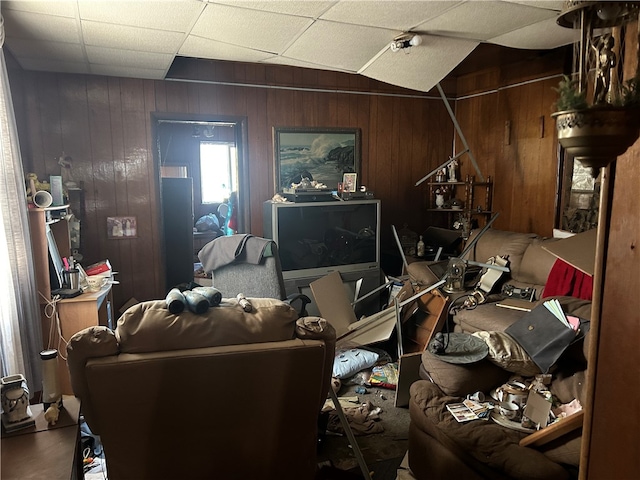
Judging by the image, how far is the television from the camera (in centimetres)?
423

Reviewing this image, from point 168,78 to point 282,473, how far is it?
3538 millimetres

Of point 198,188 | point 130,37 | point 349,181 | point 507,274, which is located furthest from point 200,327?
point 198,188

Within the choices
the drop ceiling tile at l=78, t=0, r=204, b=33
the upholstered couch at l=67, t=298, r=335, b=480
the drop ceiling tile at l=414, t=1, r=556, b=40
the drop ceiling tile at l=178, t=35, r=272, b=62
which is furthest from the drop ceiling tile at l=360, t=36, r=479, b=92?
the upholstered couch at l=67, t=298, r=335, b=480

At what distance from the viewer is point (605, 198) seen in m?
0.99

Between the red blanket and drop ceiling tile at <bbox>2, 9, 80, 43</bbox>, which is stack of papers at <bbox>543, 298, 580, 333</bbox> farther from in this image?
drop ceiling tile at <bbox>2, 9, 80, 43</bbox>

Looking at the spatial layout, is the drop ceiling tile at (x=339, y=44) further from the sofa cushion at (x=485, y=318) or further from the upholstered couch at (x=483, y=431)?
the sofa cushion at (x=485, y=318)

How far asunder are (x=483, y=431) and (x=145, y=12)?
269 centimetres

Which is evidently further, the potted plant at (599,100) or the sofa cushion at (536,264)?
the sofa cushion at (536,264)

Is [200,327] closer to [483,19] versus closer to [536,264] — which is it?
[483,19]

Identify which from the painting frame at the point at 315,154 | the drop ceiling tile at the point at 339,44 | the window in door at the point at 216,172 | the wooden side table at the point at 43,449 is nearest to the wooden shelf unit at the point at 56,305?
the wooden side table at the point at 43,449

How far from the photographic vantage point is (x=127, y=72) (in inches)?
147

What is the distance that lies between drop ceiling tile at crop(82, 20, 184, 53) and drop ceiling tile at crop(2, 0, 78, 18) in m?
0.16

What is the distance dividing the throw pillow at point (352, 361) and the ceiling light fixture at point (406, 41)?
225cm

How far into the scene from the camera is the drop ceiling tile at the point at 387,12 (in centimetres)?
228
